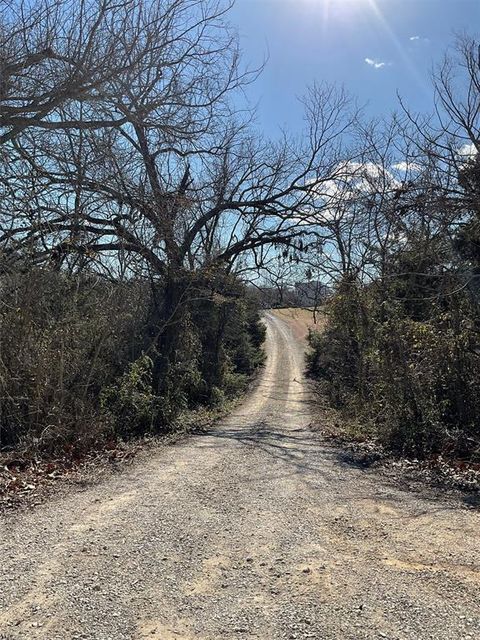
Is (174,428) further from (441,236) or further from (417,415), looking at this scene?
(441,236)

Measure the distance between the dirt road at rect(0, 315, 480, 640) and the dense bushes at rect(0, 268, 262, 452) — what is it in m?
2.36

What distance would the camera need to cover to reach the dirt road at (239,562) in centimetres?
333

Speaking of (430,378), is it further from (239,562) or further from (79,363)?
Result: (239,562)

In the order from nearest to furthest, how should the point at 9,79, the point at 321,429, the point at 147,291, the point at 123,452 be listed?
the point at 9,79, the point at 123,452, the point at 321,429, the point at 147,291

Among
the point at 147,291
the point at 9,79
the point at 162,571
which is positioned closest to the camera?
the point at 162,571

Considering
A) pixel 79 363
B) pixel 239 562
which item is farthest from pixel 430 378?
pixel 239 562

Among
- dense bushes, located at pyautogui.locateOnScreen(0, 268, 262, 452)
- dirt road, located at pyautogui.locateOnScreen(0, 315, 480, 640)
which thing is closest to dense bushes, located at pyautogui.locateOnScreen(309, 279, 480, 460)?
dirt road, located at pyautogui.locateOnScreen(0, 315, 480, 640)

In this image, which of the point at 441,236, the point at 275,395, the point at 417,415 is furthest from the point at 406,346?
the point at 275,395

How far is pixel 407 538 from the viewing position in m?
4.98

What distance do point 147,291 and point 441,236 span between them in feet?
29.8

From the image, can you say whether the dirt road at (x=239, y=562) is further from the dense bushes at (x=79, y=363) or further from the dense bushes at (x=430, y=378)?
the dense bushes at (x=430, y=378)

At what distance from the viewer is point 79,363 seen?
10.4m

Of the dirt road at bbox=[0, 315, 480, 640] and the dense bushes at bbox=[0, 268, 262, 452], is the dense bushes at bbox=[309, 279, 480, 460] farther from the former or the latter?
the dense bushes at bbox=[0, 268, 262, 452]

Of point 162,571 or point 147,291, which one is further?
point 147,291
